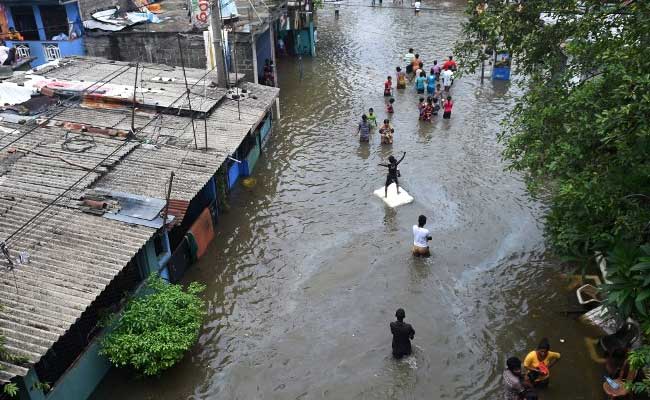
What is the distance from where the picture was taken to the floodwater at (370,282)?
10.5 metres

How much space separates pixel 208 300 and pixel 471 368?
6273mm

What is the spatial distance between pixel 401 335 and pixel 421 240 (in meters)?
3.97

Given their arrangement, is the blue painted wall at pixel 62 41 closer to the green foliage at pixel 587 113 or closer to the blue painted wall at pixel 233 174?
the blue painted wall at pixel 233 174

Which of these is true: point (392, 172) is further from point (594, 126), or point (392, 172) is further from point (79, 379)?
point (79, 379)

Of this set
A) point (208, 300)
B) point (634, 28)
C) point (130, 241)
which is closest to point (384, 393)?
point (208, 300)

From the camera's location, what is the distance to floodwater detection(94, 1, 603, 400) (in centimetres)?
1045

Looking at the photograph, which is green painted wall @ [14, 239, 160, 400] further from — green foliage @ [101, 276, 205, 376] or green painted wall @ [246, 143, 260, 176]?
green painted wall @ [246, 143, 260, 176]

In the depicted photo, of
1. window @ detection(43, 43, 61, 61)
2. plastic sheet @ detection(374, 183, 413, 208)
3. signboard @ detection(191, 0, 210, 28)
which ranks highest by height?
signboard @ detection(191, 0, 210, 28)

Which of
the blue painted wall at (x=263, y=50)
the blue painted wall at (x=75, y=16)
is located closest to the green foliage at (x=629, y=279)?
the blue painted wall at (x=263, y=50)

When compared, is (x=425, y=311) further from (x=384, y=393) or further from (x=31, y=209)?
(x=31, y=209)

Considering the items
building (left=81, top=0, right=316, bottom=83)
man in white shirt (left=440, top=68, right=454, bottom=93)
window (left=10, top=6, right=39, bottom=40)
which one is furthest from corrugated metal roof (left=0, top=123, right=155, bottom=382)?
man in white shirt (left=440, top=68, right=454, bottom=93)

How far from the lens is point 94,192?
1184cm

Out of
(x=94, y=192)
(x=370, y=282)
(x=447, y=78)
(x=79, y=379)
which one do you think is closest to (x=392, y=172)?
(x=370, y=282)

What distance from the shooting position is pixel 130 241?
10531 mm
